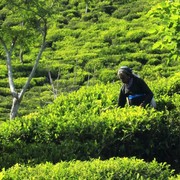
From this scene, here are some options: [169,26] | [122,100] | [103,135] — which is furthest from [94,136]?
[169,26]

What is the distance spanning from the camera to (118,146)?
673cm

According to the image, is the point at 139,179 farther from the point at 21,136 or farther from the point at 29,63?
the point at 29,63

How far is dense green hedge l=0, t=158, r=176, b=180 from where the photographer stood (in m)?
4.82

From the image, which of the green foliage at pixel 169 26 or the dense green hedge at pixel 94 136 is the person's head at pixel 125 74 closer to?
the dense green hedge at pixel 94 136

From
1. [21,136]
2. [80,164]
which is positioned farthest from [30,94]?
[80,164]

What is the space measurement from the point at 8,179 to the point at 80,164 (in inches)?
31.0

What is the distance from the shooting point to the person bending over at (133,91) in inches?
292

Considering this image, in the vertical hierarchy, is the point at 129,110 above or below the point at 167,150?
above

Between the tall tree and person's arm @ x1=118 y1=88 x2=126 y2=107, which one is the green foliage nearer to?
person's arm @ x1=118 y1=88 x2=126 y2=107

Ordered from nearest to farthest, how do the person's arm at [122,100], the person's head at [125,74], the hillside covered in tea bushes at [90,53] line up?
1. the person's head at [125,74]
2. the person's arm at [122,100]
3. the hillside covered in tea bushes at [90,53]

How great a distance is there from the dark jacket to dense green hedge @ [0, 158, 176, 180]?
2371mm

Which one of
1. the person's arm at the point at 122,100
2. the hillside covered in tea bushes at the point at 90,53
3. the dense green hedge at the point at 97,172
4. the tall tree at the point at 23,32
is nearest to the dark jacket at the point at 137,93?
the person's arm at the point at 122,100

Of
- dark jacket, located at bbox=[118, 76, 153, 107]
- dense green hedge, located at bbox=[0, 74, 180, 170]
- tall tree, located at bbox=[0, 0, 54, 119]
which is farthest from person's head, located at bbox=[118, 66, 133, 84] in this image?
tall tree, located at bbox=[0, 0, 54, 119]

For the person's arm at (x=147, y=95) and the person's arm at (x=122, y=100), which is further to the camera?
the person's arm at (x=122, y=100)
